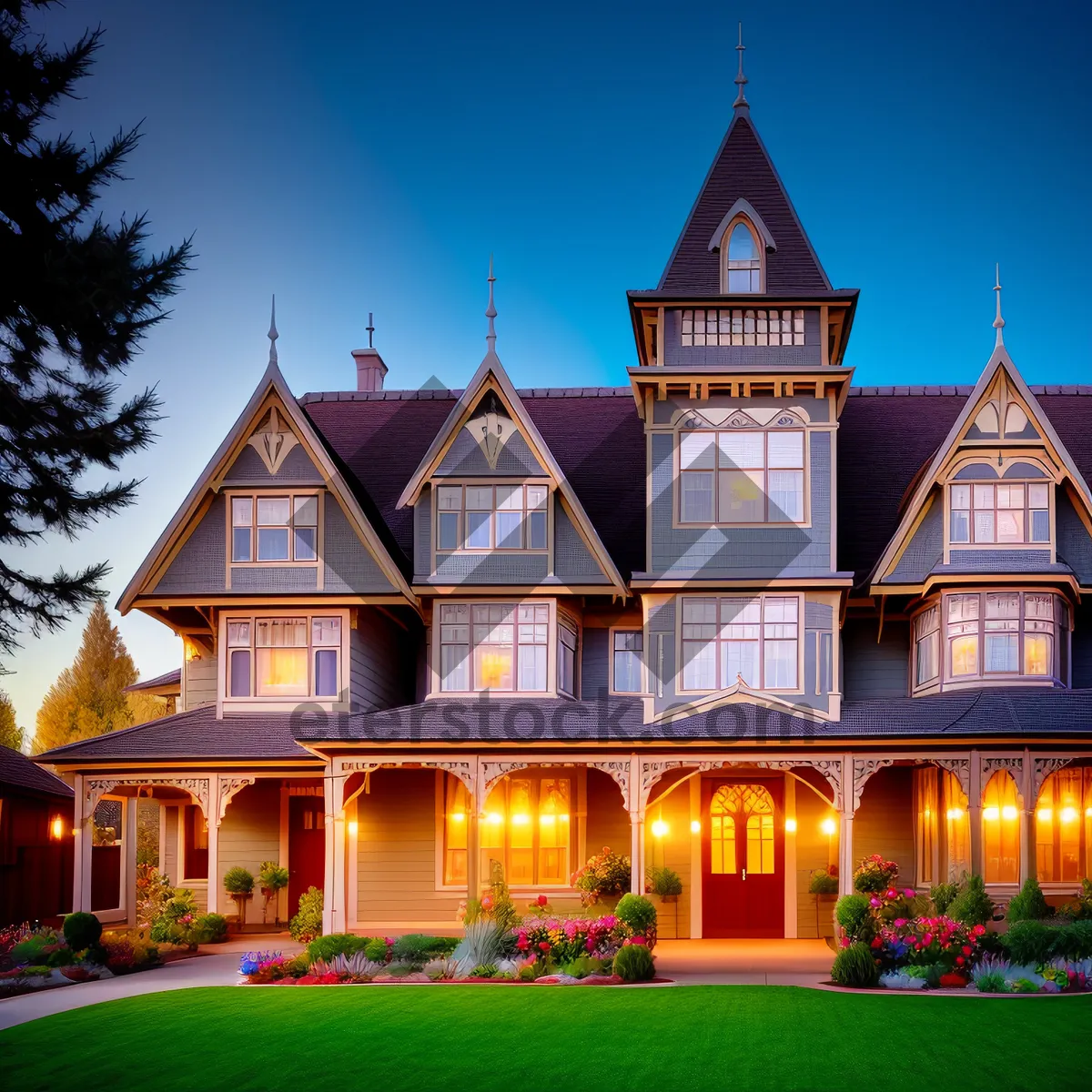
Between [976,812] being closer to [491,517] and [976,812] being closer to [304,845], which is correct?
[491,517]

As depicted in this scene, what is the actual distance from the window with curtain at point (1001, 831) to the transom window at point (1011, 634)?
76.7 inches

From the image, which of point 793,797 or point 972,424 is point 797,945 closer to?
point 793,797

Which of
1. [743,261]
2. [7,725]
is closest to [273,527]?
[743,261]

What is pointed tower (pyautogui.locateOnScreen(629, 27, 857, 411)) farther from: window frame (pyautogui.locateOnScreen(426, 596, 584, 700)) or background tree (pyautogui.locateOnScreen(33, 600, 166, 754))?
background tree (pyautogui.locateOnScreen(33, 600, 166, 754))

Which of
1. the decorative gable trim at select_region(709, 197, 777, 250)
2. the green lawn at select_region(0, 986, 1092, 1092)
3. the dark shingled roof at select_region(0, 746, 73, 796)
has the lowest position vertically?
the green lawn at select_region(0, 986, 1092, 1092)

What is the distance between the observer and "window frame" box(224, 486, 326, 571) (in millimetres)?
29156

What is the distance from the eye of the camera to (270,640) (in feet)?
96.7

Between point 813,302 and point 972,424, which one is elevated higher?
point 813,302

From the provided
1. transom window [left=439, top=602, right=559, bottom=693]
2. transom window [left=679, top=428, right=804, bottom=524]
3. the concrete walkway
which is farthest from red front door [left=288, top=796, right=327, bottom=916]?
transom window [left=679, top=428, right=804, bottom=524]

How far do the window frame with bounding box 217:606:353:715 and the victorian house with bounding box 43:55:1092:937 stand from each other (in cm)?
5

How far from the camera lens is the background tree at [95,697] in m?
61.3

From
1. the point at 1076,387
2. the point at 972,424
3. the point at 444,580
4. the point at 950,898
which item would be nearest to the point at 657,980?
the point at 950,898

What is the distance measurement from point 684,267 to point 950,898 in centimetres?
1257

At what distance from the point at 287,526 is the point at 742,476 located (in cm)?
873
